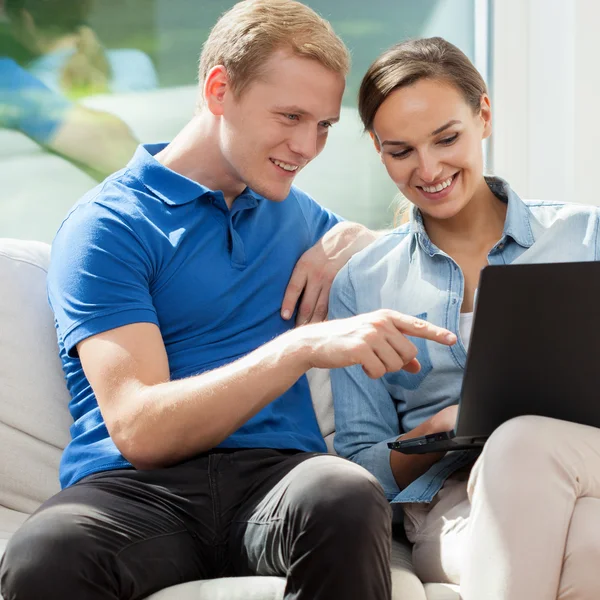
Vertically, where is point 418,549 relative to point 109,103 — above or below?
below

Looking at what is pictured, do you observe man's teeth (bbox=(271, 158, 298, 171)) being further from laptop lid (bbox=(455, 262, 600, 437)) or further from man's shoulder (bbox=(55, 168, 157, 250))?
laptop lid (bbox=(455, 262, 600, 437))

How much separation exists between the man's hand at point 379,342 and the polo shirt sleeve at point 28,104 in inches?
64.2

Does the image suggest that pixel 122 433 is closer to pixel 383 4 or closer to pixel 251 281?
pixel 251 281

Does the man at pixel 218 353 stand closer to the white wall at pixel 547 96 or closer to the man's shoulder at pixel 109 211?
the man's shoulder at pixel 109 211

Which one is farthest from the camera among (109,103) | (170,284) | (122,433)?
(109,103)

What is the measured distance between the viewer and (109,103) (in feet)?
8.62

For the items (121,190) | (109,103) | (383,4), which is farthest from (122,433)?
(383,4)

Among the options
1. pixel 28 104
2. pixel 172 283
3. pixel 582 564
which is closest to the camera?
pixel 582 564

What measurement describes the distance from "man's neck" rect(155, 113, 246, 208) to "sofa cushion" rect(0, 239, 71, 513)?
39 centimetres

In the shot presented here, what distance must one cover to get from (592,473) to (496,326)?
0.23 metres

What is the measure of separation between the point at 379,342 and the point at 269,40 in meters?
0.71

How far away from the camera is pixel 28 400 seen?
5.60ft

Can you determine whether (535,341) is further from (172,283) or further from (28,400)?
(28,400)

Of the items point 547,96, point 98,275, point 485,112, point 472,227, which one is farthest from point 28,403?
point 547,96
